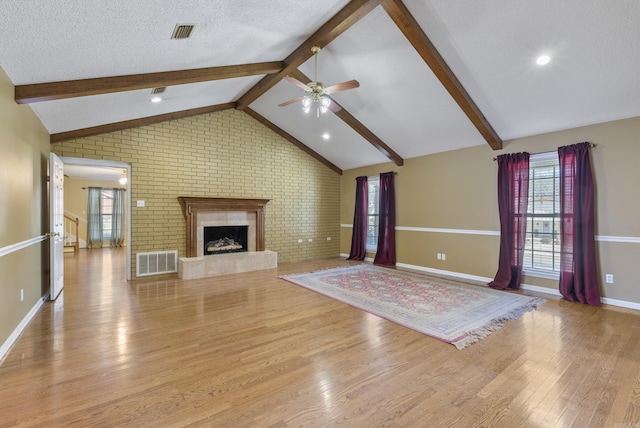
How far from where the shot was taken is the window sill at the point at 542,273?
4.62 metres

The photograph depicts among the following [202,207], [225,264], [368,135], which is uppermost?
[368,135]

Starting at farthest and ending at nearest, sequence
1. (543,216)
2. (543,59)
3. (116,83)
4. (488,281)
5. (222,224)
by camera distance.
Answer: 1. (222,224)
2. (488,281)
3. (543,216)
4. (543,59)
5. (116,83)

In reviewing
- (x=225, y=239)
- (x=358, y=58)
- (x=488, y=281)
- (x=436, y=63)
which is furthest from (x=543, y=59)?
(x=225, y=239)

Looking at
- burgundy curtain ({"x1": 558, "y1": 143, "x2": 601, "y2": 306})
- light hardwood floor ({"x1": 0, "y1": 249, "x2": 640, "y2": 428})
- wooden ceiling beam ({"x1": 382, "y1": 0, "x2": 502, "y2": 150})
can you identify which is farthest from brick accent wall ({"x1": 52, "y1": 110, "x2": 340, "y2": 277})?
burgundy curtain ({"x1": 558, "y1": 143, "x2": 601, "y2": 306})

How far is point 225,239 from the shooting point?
6.66 meters

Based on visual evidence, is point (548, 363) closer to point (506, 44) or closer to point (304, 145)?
point (506, 44)

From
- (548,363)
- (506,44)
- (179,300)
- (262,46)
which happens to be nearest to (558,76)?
(506,44)

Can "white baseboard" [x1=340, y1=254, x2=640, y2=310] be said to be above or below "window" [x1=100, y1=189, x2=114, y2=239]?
below

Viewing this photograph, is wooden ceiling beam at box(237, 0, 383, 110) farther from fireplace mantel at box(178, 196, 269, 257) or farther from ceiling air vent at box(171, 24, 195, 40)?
fireplace mantel at box(178, 196, 269, 257)

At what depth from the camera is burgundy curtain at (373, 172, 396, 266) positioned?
22.6 ft

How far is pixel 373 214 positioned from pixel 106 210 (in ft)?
31.8

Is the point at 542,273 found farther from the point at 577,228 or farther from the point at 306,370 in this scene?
the point at 306,370

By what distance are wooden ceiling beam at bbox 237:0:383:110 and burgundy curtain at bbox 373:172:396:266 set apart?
3454 millimetres

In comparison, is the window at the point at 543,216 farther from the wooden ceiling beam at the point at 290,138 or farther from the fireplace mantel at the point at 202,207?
the fireplace mantel at the point at 202,207
